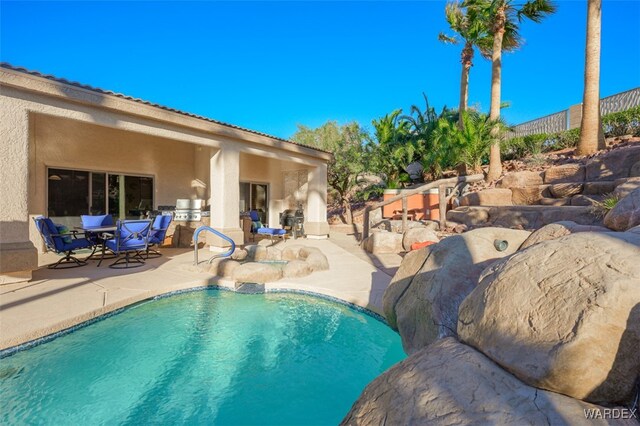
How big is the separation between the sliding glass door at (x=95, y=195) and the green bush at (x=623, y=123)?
58.5 ft

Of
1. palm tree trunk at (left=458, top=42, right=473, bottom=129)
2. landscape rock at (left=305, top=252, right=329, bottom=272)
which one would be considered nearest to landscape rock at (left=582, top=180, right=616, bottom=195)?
palm tree trunk at (left=458, top=42, right=473, bottom=129)

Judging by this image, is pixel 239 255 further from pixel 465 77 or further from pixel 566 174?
pixel 465 77

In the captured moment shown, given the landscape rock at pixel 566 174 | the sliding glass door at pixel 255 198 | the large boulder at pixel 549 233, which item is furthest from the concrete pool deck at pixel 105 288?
the landscape rock at pixel 566 174

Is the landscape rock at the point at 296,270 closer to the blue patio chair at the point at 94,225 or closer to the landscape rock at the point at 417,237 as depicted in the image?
the landscape rock at the point at 417,237

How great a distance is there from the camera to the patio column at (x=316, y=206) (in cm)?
1215

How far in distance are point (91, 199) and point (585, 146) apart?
1647 centimetres

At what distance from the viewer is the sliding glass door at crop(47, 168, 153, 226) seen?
27.3 feet

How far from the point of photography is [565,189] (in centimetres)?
931

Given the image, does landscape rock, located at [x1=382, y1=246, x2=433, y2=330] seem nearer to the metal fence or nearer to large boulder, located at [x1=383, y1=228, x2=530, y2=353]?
large boulder, located at [x1=383, y1=228, x2=530, y2=353]

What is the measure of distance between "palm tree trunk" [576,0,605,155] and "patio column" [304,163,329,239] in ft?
31.6

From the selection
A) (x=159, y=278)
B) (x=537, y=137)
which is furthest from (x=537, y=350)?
(x=537, y=137)

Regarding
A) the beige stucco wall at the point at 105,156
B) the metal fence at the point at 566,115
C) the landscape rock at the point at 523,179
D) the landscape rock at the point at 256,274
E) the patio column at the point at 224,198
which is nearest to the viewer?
the landscape rock at the point at 256,274

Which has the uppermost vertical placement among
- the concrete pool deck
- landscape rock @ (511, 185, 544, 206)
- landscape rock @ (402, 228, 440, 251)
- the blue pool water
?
landscape rock @ (511, 185, 544, 206)

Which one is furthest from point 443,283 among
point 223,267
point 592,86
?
point 592,86
